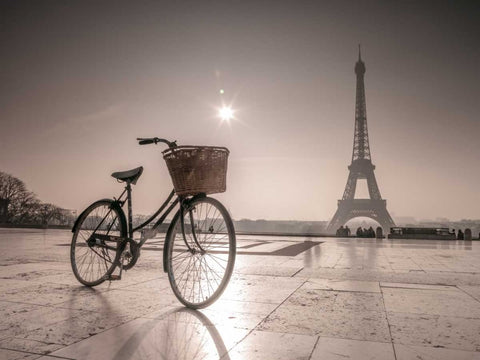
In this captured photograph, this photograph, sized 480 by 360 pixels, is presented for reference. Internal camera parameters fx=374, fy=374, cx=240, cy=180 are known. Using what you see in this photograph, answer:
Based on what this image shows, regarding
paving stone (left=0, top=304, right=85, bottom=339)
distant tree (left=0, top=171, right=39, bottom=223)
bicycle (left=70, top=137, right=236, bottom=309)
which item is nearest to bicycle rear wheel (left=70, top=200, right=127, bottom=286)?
bicycle (left=70, top=137, right=236, bottom=309)

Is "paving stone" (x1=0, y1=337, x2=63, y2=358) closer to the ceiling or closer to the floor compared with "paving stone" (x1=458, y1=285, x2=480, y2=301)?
closer to the floor

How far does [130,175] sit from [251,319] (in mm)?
1899

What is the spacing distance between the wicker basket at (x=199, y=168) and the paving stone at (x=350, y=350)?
4.77 ft

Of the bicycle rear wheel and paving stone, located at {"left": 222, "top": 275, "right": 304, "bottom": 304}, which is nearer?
paving stone, located at {"left": 222, "top": 275, "right": 304, "bottom": 304}

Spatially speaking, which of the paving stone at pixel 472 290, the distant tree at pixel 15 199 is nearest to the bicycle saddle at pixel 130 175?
the paving stone at pixel 472 290

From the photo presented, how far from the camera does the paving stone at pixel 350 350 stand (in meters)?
1.97

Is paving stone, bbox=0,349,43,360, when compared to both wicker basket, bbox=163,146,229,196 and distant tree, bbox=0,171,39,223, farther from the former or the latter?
distant tree, bbox=0,171,39,223

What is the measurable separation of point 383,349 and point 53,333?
1981mm

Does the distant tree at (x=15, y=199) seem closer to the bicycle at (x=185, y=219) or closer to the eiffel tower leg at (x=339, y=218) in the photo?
the eiffel tower leg at (x=339, y=218)

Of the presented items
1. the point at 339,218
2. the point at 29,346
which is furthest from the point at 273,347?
the point at 339,218

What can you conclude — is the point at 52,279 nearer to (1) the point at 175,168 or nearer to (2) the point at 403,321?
(1) the point at 175,168

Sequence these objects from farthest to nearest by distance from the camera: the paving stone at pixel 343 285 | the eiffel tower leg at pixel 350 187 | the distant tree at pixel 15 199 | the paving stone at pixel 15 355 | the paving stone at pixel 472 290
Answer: the eiffel tower leg at pixel 350 187 < the distant tree at pixel 15 199 < the paving stone at pixel 343 285 < the paving stone at pixel 472 290 < the paving stone at pixel 15 355

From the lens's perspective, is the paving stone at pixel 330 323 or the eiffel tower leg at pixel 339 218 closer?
the paving stone at pixel 330 323

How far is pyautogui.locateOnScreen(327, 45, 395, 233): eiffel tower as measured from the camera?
165 ft
